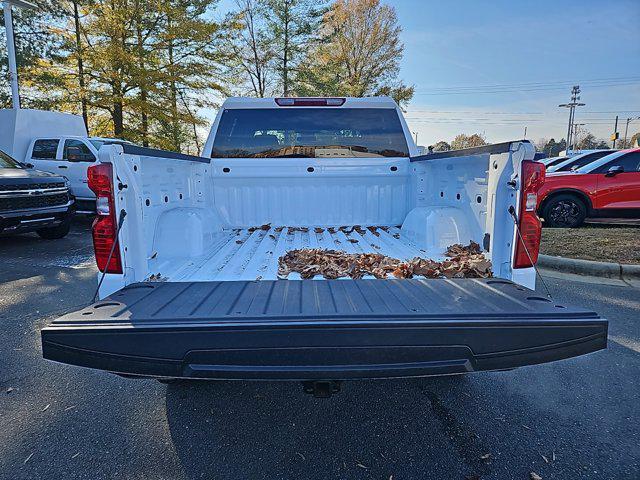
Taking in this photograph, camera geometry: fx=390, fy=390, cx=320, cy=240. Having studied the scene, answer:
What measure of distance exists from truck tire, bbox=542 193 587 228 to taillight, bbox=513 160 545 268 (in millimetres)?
8379

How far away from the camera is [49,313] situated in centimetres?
442

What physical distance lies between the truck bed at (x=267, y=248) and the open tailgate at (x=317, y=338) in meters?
0.75

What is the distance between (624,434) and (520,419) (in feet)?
1.90

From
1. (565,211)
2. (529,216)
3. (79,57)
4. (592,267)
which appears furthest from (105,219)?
(79,57)

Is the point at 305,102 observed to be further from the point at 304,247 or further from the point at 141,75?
the point at 141,75

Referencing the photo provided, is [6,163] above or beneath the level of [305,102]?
beneath

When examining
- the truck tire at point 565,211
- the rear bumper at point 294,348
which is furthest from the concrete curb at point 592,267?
the rear bumper at point 294,348

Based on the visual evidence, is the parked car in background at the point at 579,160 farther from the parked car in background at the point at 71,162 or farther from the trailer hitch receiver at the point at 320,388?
the parked car in background at the point at 71,162

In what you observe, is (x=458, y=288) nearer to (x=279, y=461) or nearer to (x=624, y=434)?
(x=279, y=461)

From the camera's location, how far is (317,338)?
161 cm

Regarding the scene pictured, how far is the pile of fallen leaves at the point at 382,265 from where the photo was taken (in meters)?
2.43

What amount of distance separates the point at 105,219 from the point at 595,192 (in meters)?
10.2

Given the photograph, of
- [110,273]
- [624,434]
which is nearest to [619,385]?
[624,434]

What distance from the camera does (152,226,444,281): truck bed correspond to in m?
2.54
